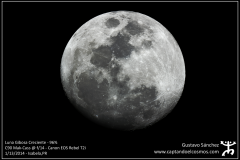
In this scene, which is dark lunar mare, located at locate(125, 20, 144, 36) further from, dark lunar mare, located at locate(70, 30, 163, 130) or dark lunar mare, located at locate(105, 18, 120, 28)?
dark lunar mare, located at locate(105, 18, 120, 28)

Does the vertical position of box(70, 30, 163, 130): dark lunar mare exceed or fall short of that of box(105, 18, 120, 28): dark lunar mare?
it falls short

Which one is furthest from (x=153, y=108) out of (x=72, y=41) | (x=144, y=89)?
(x=72, y=41)

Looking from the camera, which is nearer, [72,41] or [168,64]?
[168,64]

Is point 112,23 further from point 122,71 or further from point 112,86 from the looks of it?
point 112,86

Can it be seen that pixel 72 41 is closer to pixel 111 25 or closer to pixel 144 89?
pixel 111 25

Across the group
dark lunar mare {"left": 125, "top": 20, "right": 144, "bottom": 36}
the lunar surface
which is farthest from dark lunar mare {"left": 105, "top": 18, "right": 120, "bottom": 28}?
dark lunar mare {"left": 125, "top": 20, "right": 144, "bottom": 36}

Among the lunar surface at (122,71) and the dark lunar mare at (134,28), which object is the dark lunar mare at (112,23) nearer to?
the lunar surface at (122,71)

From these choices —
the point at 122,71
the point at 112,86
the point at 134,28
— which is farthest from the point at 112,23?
the point at 112,86

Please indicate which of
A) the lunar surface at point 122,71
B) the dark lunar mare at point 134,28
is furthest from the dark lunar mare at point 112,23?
the dark lunar mare at point 134,28
